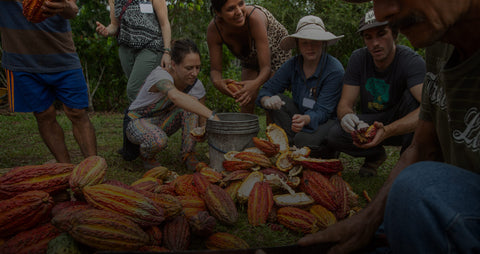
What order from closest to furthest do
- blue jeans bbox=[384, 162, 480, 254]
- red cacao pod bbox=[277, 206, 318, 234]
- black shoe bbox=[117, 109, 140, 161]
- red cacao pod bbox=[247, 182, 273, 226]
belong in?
blue jeans bbox=[384, 162, 480, 254]
red cacao pod bbox=[277, 206, 318, 234]
red cacao pod bbox=[247, 182, 273, 226]
black shoe bbox=[117, 109, 140, 161]

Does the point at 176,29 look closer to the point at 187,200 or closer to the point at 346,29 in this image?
the point at 346,29

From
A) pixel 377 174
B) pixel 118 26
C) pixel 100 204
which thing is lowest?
pixel 377 174

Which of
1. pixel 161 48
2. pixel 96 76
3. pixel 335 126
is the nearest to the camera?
pixel 335 126

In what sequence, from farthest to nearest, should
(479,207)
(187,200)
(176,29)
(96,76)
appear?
(176,29)
(96,76)
(187,200)
(479,207)

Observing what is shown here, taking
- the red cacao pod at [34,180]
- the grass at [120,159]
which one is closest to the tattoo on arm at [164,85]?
the grass at [120,159]

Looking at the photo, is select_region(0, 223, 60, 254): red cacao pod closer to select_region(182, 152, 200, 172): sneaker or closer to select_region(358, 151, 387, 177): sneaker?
select_region(182, 152, 200, 172): sneaker

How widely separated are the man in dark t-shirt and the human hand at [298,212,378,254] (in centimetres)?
178

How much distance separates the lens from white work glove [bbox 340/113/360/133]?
3.26 meters

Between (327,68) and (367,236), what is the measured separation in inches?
103

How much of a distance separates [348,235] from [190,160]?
265 centimetres

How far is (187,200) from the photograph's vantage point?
2461mm

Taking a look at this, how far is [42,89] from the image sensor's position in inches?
131

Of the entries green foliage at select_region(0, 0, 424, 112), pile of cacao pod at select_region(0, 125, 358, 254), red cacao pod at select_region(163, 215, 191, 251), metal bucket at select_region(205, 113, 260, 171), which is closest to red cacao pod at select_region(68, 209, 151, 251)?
pile of cacao pod at select_region(0, 125, 358, 254)

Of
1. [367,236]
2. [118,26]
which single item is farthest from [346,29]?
[367,236]
